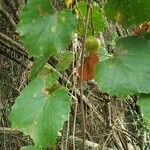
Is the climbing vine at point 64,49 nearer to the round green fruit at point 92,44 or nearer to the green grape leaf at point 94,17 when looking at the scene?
the round green fruit at point 92,44

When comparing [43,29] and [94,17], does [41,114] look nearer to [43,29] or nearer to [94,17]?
[43,29]

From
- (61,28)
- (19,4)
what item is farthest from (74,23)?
(19,4)

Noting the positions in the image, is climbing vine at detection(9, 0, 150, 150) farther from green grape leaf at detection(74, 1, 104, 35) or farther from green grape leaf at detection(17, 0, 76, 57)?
green grape leaf at detection(74, 1, 104, 35)

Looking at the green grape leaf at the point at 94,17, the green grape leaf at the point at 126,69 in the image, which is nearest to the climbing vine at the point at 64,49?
the green grape leaf at the point at 126,69

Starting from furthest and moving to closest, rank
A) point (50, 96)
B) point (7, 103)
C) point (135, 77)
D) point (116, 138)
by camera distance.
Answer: point (7, 103) < point (116, 138) < point (50, 96) < point (135, 77)

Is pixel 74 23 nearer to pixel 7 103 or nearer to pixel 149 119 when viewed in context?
pixel 149 119
